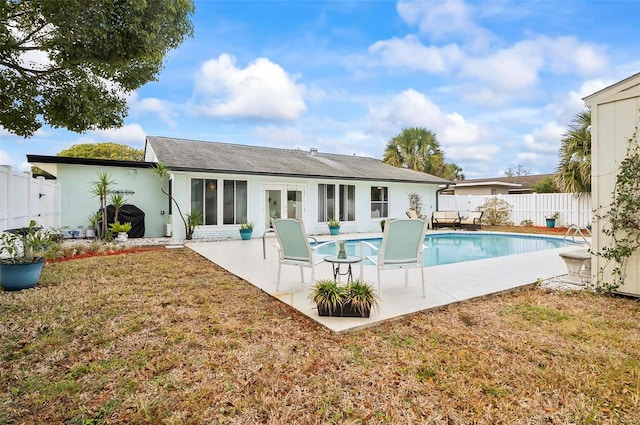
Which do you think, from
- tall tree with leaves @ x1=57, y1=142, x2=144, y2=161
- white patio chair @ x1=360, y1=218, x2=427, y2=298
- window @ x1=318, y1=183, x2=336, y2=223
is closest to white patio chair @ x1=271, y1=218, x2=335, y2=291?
white patio chair @ x1=360, y1=218, x2=427, y2=298

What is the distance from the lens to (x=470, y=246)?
12148mm

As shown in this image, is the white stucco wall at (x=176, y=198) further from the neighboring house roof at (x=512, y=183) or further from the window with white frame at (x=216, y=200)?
the neighboring house roof at (x=512, y=183)

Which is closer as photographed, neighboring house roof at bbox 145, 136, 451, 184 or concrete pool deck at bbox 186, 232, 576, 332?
concrete pool deck at bbox 186, 232, 576, 332

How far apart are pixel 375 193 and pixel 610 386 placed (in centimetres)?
1445

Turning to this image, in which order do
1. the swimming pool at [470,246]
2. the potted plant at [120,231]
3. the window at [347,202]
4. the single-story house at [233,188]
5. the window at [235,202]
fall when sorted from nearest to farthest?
the swimming pool at [470,246] → the potted plant at [120,231] → the single-story house at [233,188] → the window at [235,202] → the window at [347,202]

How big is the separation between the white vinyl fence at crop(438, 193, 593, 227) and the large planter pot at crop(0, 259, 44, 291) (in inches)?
764

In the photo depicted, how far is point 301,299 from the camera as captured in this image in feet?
15.8

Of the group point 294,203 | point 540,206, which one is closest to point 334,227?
point 294,203

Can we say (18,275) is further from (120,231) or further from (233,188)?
(233,188)

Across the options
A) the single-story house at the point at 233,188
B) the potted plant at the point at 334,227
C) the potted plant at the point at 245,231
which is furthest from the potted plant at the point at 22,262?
the potted plant at the point at 334,227

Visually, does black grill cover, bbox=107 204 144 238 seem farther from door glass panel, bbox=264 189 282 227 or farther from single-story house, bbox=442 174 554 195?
single-story house, bbox=442 174 554 195

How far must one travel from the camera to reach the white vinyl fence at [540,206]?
16700mm

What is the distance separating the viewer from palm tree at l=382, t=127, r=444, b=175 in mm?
23375

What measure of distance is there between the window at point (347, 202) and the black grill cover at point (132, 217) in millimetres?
8545
